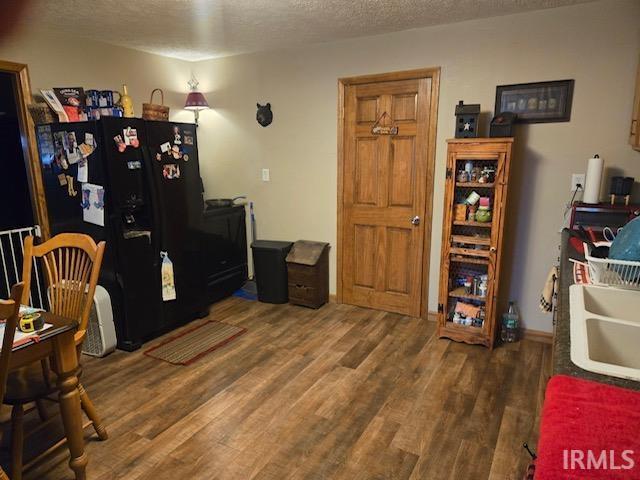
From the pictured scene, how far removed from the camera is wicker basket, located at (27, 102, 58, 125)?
9.46ft

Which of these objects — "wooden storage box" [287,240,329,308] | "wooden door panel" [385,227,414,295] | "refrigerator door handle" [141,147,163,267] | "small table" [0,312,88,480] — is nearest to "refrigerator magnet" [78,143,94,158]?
"refrigerator door handle" [141,147,163,267]

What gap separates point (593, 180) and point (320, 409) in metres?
2.23

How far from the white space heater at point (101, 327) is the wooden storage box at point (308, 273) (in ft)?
5.28

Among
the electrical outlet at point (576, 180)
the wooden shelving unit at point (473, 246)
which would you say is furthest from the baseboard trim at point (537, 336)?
the electrical outlet at point (576, 180)

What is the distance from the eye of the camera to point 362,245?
3801 mm

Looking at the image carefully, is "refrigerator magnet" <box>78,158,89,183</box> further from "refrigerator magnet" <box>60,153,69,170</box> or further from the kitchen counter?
the kitchen counter

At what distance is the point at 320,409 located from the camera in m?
2.35

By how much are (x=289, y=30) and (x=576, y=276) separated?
277cm

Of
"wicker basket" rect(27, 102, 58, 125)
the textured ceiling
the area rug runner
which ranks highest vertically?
the textured ceiling

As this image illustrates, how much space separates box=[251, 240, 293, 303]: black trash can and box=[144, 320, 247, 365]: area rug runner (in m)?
0.61

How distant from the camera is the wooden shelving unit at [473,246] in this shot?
9.25 feet

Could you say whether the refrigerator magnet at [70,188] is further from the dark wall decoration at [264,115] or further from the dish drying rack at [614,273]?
the dish drying rack at [614,273]

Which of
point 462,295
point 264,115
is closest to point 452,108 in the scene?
point 462,295

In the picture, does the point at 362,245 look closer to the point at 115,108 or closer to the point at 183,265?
the point at 183,265
